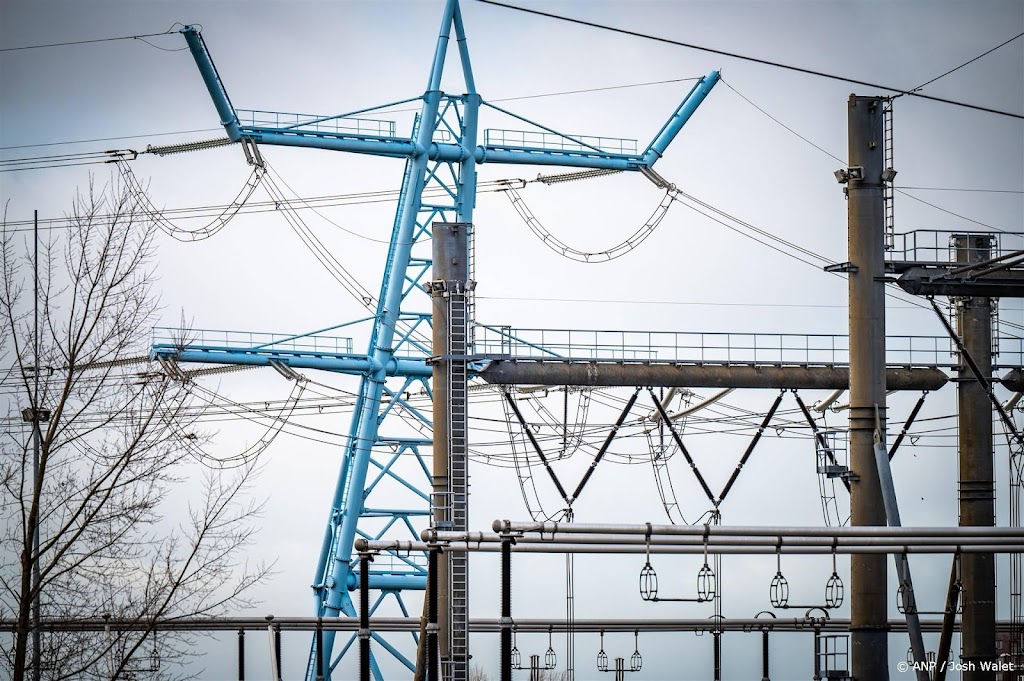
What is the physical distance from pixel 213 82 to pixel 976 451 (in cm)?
2069

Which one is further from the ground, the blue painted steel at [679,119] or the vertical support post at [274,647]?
the blue painted steel at [679,119]

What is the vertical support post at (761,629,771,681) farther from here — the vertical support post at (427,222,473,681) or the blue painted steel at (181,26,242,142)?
the blue painted steel at (181,26,242,142)

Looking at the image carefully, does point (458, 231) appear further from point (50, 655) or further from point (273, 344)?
point (50, 655)

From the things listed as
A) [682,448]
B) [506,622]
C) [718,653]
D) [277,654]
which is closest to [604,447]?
[682,448]

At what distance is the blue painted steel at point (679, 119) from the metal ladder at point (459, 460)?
14210 millimetres

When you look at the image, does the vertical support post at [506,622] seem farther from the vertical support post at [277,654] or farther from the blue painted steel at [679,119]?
the blue painted steel at [679,119]

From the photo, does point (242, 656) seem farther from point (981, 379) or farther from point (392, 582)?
point (981, 379)

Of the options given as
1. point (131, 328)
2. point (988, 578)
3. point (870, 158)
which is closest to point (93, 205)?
point (131, 328)

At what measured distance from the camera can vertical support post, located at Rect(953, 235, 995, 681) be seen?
32438 mm

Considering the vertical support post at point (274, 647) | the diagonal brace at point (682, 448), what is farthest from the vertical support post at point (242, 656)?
the diagonal brace at point (682, 448)

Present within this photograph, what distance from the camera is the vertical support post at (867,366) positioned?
27562mm

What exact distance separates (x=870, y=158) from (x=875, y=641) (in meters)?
9.09

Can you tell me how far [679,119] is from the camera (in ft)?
146

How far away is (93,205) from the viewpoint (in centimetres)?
2222
